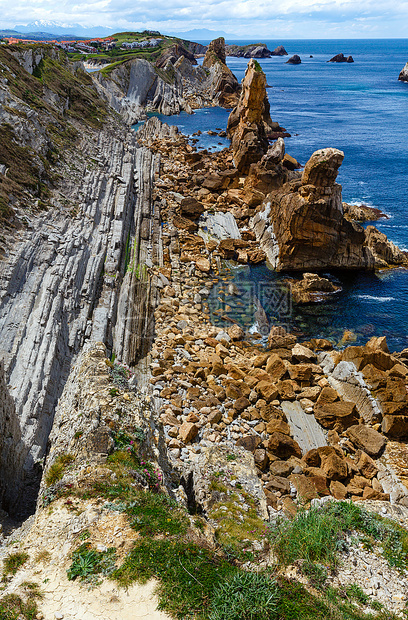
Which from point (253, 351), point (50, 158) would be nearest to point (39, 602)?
point (253, 351)

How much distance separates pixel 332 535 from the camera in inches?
428

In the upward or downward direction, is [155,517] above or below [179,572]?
above

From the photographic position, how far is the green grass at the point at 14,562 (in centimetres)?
898

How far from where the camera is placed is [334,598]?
888 centimetres

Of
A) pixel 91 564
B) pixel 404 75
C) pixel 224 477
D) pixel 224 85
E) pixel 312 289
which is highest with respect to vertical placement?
pixel 404 75

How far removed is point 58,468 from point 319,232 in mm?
32191

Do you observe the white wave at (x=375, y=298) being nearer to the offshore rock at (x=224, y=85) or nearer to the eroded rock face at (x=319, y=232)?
the eroded rock face at (x=319, y=232)

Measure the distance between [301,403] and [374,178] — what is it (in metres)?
48.3

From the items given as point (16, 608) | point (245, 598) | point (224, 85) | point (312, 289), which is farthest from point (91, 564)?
point (224, 85)

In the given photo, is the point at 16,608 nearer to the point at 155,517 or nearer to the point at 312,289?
the point at 155,517

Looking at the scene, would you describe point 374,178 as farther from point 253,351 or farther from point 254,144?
point 253,351

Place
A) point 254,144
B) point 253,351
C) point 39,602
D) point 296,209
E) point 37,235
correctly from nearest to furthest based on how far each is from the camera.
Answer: point 39,602, point 37,235, point 253,351, point 296,209, point 254,144

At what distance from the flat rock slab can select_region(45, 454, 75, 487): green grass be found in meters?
13.3

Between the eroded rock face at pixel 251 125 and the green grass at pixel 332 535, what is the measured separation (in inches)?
2040
